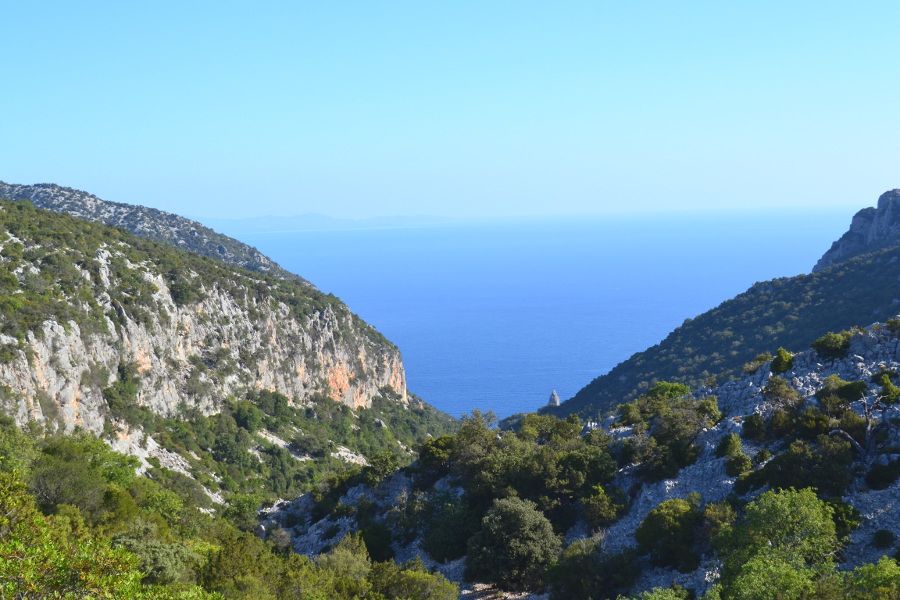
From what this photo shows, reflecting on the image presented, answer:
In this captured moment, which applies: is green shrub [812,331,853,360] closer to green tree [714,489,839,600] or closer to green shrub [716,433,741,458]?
green shrub [716,433,741,458]

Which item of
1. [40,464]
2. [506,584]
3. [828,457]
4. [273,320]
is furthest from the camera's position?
[273,320]

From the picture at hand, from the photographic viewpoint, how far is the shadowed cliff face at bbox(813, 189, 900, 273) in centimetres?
8412

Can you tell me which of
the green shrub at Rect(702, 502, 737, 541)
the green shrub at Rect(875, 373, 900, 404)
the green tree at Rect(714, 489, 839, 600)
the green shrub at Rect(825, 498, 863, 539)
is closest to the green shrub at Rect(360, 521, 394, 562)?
the green shrub at Rect(702, 502, 737, 541)

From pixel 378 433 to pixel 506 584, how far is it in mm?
56848

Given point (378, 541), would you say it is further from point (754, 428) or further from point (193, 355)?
point (193, 355)

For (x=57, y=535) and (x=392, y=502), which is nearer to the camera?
(x=57, y=535)

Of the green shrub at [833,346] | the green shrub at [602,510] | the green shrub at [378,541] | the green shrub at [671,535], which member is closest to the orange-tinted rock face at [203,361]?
the green shrub at [378,541]

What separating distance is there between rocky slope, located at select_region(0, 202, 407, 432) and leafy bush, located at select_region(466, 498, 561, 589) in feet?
108

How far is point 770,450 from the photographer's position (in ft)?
98.5

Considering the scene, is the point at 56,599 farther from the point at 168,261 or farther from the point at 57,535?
the point at 168,261

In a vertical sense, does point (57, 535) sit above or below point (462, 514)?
above

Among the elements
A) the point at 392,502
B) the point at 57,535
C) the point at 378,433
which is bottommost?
the point at 378,433

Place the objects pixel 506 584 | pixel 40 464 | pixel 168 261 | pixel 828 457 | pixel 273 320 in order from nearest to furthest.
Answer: pixel 828 457 → pixel 506 584 → pixel 40 464 → pixel 168 261 → pixel 273 320

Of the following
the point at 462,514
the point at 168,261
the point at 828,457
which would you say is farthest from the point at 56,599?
the point at 168,261
